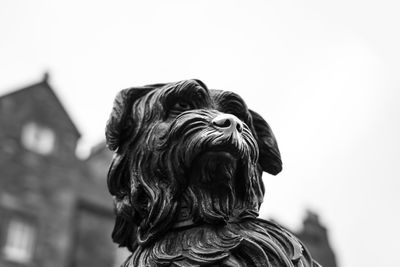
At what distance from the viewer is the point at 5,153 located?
45.1 ft

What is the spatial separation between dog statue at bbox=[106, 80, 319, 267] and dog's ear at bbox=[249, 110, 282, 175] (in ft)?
0.32

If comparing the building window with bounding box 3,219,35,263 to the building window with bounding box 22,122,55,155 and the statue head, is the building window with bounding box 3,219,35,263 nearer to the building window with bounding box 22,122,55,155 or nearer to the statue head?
the building window with bounding box 22,122,55,155

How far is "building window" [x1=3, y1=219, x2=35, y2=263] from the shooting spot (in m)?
13.1

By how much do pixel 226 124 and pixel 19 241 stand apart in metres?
12.2

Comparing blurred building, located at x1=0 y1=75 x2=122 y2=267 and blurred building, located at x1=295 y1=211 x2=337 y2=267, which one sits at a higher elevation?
blurred building, located at x1=0 y1=75 x2=122 y2=267

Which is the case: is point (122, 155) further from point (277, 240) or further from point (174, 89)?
point (277, 240)

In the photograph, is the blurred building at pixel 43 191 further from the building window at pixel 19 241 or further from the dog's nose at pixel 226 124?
the dog's nose at pixel 226 124

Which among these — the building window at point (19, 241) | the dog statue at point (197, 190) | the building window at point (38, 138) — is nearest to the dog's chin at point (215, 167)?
the dog statue at point (197, 190)

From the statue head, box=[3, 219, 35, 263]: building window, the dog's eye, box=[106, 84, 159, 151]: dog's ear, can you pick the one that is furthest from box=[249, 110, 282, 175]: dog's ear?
box=[3, 219, 35, 263]: building window

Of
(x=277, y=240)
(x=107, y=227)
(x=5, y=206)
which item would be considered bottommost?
(x=107, y=227)

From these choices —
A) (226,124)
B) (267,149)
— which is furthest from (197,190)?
(267,149)

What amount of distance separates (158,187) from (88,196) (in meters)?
14.0

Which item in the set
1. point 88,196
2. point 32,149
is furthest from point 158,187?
point 88,196

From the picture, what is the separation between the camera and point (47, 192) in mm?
14195
